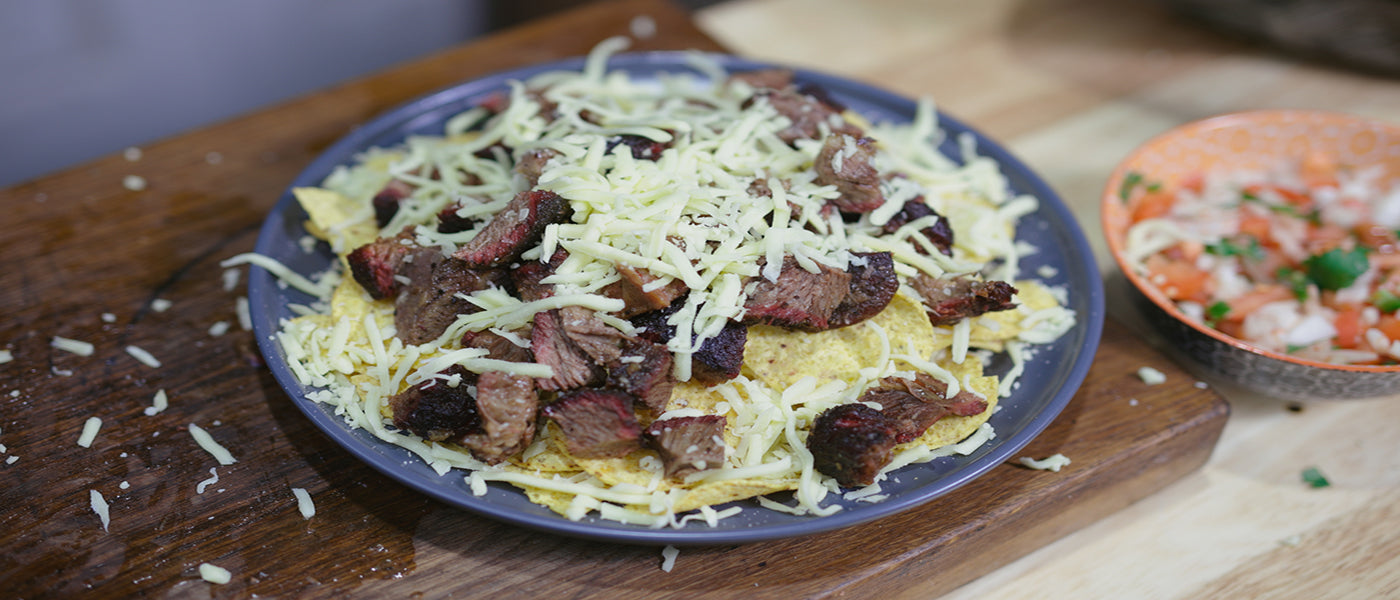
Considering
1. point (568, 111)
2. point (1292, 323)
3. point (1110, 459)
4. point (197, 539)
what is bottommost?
point (197, 539)

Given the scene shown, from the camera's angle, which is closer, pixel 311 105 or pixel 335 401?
pixel 335 401

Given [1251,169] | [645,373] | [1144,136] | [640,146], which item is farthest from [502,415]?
[1144,136]

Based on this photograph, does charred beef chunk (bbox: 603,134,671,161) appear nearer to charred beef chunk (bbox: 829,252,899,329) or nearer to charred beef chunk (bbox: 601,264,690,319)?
charred beef chunk (bbox: 601,264,690,319)

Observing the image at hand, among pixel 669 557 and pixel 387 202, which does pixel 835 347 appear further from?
pixel 387 202

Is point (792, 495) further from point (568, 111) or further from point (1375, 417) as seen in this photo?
point (1375, 417)

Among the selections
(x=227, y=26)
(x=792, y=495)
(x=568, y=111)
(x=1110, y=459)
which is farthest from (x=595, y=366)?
(x=227, y=26)
